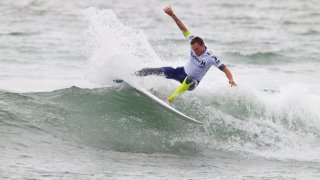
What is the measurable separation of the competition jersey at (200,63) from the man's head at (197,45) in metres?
0.12

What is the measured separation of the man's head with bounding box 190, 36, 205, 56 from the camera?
40.5ft

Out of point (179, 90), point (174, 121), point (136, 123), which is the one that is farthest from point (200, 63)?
point (136, 123)

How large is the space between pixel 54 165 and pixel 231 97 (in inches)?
226

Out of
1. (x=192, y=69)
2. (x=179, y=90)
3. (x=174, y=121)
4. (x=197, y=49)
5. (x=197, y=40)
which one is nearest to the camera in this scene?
(x=197, y=40)

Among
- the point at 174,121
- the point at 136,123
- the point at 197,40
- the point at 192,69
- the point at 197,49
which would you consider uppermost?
the point at 197,40

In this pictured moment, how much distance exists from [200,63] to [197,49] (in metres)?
0.33

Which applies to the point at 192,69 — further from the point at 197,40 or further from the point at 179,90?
the point at 197,40

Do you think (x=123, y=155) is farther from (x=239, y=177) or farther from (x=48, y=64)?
(x=48, y=64)

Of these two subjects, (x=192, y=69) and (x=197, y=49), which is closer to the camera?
(x=197, y=49)

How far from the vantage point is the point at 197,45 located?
12375 millimetres

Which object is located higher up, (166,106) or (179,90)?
(179,90)

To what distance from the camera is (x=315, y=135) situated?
45.0ft

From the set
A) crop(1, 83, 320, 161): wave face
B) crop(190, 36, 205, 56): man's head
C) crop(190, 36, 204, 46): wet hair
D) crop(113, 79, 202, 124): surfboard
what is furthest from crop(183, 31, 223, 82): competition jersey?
crop(1, 83, 320, 161): wave face

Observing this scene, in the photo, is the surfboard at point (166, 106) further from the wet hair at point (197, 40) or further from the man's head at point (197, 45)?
the wet hair at point (197, 40)
